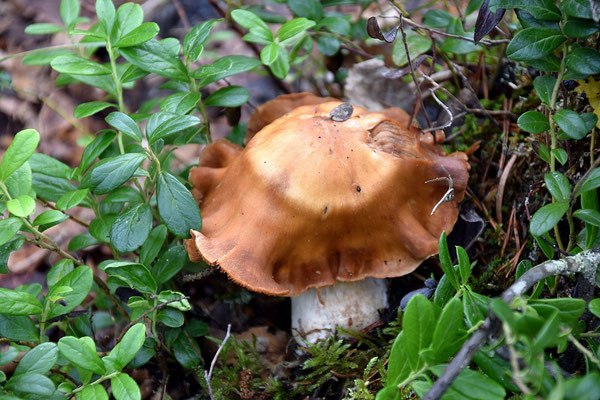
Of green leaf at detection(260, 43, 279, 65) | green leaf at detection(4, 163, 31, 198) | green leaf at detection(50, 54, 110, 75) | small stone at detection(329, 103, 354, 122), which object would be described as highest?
green leaf at detection(50, 54, 110, 75)

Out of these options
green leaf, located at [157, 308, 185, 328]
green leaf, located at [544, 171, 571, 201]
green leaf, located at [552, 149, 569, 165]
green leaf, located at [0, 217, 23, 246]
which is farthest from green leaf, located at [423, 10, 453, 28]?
green leaf, located at [0, 217, 23, 246]

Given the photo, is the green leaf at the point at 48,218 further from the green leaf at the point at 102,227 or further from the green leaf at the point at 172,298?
the green leaf at the point at 172,298

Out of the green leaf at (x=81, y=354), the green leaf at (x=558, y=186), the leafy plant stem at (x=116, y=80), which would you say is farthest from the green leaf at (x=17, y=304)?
the green leaf at (x=558, y=186)

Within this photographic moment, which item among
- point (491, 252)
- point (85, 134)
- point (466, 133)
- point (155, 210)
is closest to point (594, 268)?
point (491, 252)

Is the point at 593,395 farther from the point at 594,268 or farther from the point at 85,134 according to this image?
the point at 85,134

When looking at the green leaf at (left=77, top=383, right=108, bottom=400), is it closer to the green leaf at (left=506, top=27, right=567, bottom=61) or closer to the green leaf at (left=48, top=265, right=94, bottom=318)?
the green leaf at (left=48, top=265, right=94, bottom=318)
